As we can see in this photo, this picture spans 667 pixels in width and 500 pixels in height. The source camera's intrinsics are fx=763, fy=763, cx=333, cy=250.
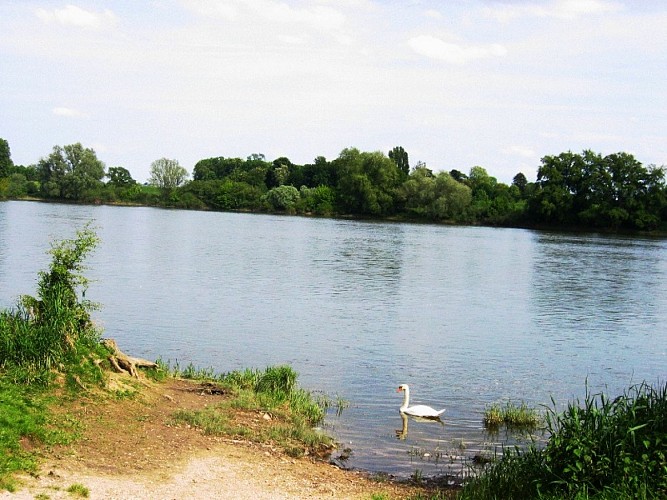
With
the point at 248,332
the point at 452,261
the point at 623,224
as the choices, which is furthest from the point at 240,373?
the point at 623,224

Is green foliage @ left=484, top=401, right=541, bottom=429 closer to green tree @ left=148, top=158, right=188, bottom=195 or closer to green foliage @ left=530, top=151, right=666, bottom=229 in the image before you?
green foliage @ left=530, top=151, right=666, bottom=229

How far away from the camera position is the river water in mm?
16703

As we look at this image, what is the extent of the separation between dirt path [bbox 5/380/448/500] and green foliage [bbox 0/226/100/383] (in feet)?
3.30

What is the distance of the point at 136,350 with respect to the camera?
20.2 meters

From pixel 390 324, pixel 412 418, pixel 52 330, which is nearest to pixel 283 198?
pixel 390 324

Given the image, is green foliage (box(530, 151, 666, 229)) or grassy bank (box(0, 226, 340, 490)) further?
green foliage (box(530, 151, 666, 229))

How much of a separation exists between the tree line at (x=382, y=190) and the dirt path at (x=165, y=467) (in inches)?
4164

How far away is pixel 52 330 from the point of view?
1241 cm

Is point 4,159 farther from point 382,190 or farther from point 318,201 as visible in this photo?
point 382,190

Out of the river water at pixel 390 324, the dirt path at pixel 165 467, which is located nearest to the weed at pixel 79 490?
the dirt path at pixel 165 467

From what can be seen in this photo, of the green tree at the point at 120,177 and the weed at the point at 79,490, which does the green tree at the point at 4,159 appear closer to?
the green tree at the point at 120,177

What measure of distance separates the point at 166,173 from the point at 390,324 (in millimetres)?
136688

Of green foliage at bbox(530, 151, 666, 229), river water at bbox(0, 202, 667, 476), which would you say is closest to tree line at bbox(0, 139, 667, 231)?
green foliage at bbox(530, 151, 666, 229)

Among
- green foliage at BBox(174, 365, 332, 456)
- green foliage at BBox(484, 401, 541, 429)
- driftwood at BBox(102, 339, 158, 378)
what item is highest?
driftwood at BBox(102, 339, 158, 378)
